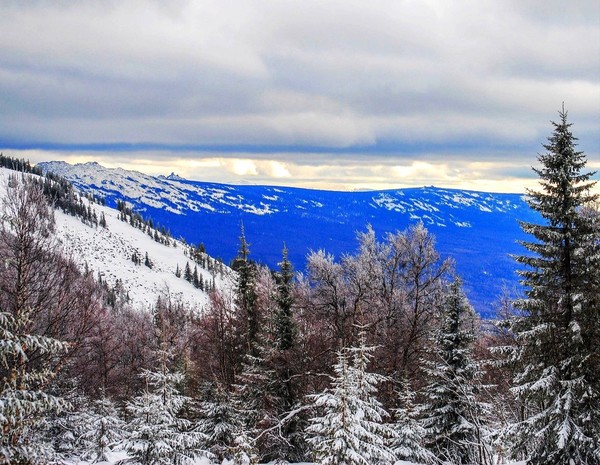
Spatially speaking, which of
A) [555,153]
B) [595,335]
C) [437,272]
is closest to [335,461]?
[595,335]

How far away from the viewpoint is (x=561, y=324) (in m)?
13.4

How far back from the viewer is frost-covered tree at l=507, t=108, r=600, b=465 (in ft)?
41.1

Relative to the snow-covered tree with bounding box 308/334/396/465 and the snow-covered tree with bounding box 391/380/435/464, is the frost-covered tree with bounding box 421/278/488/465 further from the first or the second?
the snow-covered tree with bounding box 308/334/396/465

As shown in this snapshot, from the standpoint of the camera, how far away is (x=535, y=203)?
14.2m

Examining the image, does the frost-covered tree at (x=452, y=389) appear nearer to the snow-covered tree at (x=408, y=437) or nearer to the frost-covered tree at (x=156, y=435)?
the snow-covered tree at (x=408, y=437)

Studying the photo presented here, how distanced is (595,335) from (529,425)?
333 cm

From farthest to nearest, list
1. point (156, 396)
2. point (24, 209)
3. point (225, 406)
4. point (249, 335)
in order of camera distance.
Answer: point (249, 335) → point (225, 406) → point (156, 396) → point (24, 209)

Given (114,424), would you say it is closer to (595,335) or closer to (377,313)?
(377,313)

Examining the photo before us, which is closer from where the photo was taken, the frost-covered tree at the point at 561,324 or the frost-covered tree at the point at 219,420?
the frost-covered tree at the point at 561,324

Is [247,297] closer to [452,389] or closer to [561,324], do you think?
[452,389]

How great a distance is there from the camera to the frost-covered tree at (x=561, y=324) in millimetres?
12531

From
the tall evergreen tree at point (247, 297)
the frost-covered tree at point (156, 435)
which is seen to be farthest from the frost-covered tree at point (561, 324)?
the tall evergreen tree at point (247, 297)

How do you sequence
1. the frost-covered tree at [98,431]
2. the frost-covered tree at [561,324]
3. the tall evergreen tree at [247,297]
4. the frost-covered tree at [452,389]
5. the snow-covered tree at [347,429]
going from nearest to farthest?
1. the snow-covered tree at [347,429]
2. the frost-covered tree at [561,324]
3. the frost-covered tree at [452,389]
4. the frost-covered tree at [98,431]
5. the tall evergreen tree at [247,297]

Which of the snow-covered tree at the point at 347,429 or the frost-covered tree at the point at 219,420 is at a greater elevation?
the snow-covered tree at the point at 347,429
